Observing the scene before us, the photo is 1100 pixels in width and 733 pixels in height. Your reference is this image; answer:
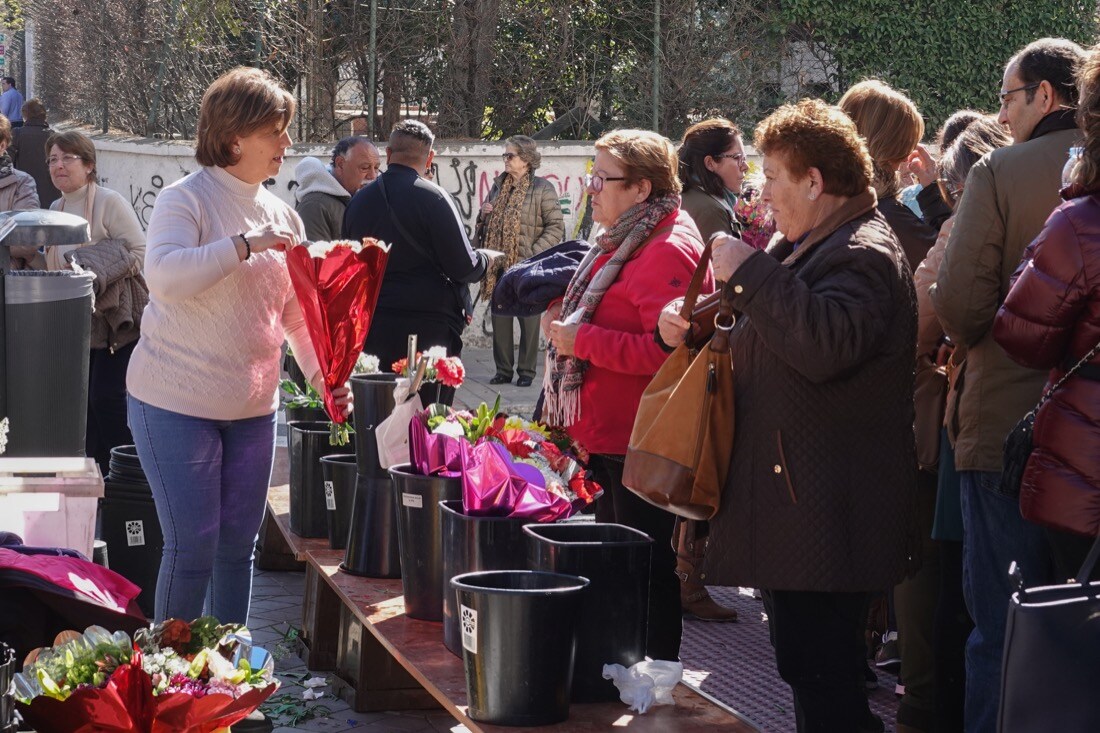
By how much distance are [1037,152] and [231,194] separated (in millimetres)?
2291

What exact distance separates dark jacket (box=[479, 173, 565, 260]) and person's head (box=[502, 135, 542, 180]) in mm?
153

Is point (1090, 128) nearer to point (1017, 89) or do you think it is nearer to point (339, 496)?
point (1017, 89)

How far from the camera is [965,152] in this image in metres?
4.16

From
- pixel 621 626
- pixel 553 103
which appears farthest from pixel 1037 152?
pixel 553 103

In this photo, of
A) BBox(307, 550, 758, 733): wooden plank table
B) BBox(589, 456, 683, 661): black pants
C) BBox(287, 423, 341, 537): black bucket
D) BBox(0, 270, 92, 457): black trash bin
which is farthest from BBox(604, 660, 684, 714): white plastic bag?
BBox(0, 270, 92, 457): black trash bin

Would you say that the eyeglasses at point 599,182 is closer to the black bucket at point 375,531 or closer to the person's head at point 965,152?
the person's head at point 965,152

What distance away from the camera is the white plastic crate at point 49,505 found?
148 inches

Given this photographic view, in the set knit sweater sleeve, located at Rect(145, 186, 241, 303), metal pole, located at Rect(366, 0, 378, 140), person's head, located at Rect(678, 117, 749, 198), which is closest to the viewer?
knit sweater sleeve, located at Rect(145, 186, 241, 303)

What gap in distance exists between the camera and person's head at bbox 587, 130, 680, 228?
4.36m

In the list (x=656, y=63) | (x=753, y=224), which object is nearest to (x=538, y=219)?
(x=656, y=63)

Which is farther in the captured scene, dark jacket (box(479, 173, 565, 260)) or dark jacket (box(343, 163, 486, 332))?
dark jacket (box(479, 173, 565, 260))

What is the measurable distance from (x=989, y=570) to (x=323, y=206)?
5.04 meters

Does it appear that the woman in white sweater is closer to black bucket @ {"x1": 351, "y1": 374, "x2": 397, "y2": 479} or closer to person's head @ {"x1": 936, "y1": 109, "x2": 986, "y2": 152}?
black bucket @ {"x1": 351, "y1": 374, "x2": 397, "y2": 479}

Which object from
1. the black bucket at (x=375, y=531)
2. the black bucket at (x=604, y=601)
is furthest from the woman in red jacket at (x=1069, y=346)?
the black bucket at (x=375, y=531)
